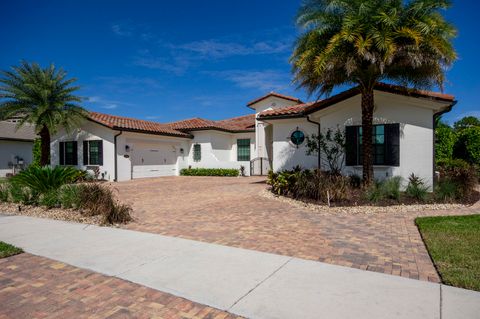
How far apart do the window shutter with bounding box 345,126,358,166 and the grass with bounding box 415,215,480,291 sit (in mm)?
5264

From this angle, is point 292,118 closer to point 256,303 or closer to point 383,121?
point 383,121

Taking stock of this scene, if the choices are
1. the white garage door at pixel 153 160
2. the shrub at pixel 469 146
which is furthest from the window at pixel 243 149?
the shrub at pixel 469 146

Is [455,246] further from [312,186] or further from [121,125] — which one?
[121,125]

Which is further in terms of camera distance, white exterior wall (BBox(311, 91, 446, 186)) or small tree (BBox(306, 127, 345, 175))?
small tree (BBox(306, 127, 345, 175))

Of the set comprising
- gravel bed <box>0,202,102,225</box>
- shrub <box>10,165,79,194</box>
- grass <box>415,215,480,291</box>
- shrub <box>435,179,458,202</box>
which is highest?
shrub <box>10,165,79,194</box>

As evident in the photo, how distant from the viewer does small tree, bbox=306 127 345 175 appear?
43.2 ft

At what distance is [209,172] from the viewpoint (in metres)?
25.1

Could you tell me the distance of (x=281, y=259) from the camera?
4863 mm

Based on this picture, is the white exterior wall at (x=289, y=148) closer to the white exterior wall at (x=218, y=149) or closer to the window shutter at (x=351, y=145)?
the window shutter at (x=351, y=145)

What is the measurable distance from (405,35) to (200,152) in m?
19.6

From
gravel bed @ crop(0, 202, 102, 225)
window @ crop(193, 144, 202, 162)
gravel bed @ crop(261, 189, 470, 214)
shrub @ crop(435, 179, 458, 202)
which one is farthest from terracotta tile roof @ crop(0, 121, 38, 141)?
shrub @ crop(435, 179, 458, 202)

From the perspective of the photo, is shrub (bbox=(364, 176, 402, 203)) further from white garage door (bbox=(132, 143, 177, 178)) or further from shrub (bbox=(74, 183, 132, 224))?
white garage door (bbox=(132, 143, 177, 178))

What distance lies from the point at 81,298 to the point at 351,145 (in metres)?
11.8

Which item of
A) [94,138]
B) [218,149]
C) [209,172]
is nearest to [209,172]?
[209,172]
